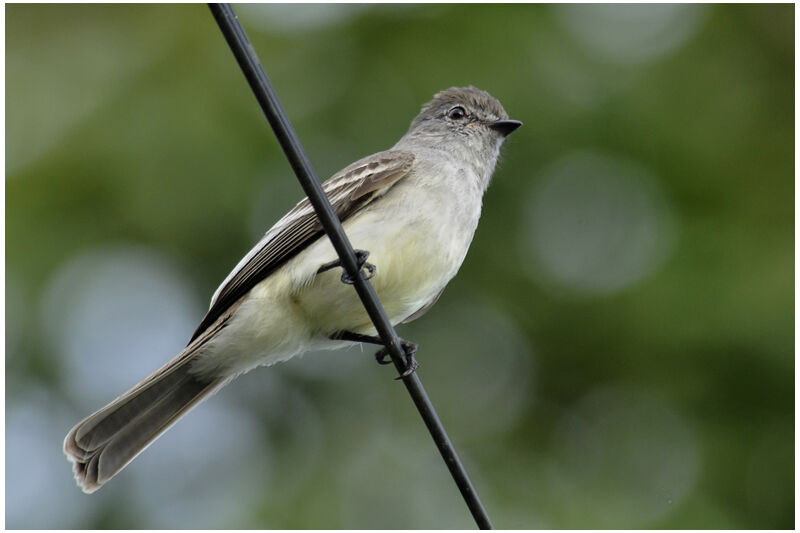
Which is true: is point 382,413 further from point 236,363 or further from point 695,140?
point 695,140

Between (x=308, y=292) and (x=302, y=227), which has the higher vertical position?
(x=302, y=227)

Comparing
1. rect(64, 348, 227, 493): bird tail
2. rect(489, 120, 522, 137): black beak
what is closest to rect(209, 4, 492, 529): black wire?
rect(64, 348, 227, 493): bird tail

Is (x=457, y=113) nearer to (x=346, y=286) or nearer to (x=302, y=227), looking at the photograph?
(x=302, y=227)

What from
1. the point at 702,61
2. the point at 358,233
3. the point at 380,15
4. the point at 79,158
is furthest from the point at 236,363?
the point at 702,61

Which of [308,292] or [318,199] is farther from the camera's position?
[308,292]

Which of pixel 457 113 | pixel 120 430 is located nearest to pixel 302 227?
pixel 120 430

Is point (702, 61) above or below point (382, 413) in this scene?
above

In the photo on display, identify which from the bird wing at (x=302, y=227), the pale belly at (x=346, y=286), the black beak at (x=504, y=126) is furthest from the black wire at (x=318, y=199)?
the black beak at (x=504, y=126)
